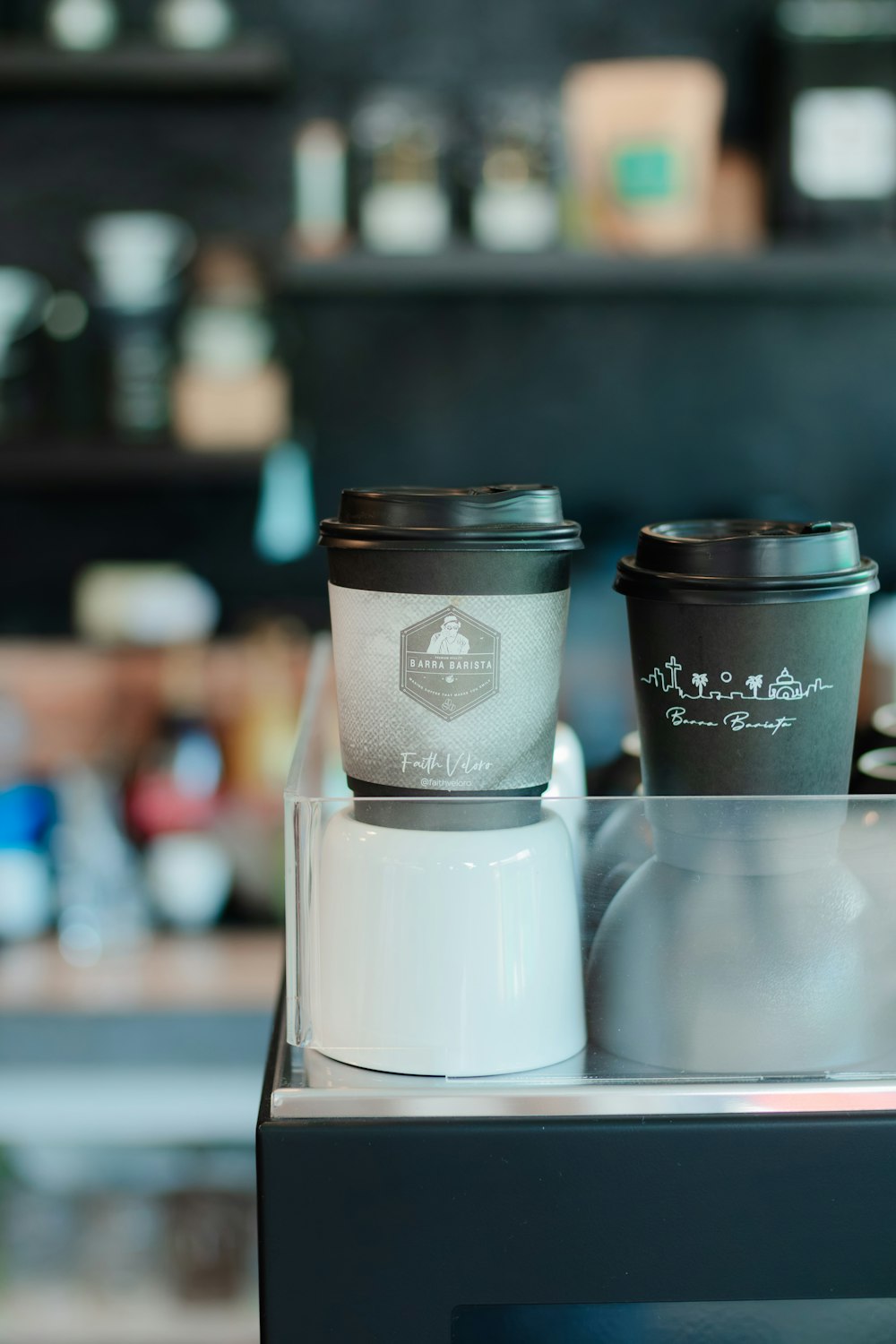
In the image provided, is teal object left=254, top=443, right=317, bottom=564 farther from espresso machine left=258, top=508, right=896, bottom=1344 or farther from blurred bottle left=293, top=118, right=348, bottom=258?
espresso machine left=258, top=508, right=896, bottom=1344

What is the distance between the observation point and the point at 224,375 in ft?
6.77

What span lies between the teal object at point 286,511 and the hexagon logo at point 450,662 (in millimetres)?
1758

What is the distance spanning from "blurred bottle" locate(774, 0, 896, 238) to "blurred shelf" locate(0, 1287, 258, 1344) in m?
1.72

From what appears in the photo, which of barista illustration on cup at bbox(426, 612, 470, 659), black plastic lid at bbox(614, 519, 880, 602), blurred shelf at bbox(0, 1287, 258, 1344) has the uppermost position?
black plastic lid at bbox(614, 519, 880, 602)

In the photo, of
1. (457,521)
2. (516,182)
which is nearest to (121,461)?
(516,182)

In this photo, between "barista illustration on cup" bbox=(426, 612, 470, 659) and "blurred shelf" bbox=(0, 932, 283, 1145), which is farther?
"blurred shelf" bbox=(0, 932, 283, 1145)

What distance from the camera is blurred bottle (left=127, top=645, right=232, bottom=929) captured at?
6.55 feet

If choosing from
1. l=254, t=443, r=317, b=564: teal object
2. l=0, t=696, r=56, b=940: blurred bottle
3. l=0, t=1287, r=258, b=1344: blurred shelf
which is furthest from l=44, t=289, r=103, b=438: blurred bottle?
l=0, t=1287, r=258, b=1344: blurred shelf

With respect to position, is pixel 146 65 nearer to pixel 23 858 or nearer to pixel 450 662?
pixel 23 858

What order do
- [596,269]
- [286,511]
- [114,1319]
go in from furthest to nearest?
[286,511]
[596,269]
[114,1319]

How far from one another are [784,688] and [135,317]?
5.64 ft

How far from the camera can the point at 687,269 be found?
199 centimetres

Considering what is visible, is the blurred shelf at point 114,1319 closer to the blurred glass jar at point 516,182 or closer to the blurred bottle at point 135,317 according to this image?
the blurred bottle at point 135,317

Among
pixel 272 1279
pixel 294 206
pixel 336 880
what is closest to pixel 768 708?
pixel 336 880
